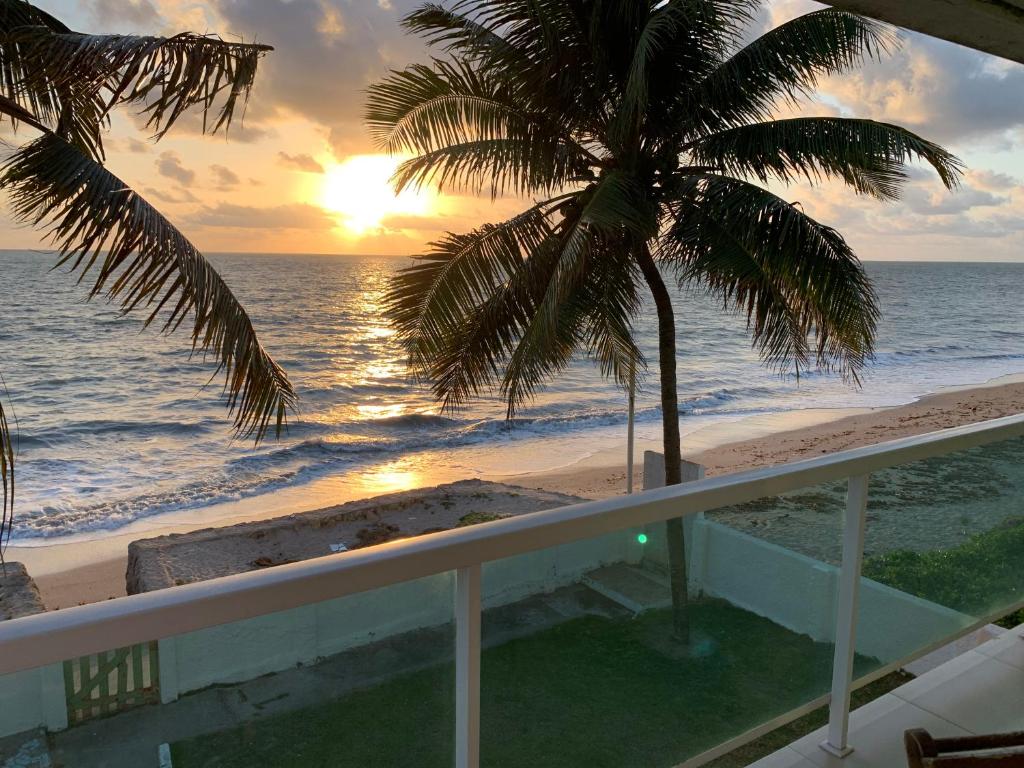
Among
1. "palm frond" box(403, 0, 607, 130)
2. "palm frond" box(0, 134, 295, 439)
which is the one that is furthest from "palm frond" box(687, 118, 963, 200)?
"palm frond" box(0, 134, 295, 439)

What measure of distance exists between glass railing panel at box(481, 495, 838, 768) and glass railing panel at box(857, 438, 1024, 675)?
266mm

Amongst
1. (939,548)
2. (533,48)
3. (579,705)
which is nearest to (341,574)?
(579,705)

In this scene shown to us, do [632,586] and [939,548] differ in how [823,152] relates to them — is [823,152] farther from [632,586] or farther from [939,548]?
[632,586]

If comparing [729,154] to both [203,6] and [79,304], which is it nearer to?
[203,6]

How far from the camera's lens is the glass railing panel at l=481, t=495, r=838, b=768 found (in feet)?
4.10

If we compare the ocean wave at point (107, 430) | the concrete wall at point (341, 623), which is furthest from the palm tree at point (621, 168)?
the ocean wave at point (107, 430)

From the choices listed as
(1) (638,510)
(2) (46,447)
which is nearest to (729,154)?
(1) (638,510)

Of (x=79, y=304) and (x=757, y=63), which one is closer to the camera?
(x=757, y=63)

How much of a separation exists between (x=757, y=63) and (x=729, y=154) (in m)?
0.69

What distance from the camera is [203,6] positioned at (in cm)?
1228

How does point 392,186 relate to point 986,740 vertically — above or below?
above

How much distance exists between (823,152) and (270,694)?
5.53 m

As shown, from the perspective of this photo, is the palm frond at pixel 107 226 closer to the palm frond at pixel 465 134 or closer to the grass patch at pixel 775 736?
the grass patch at pixel 775 736

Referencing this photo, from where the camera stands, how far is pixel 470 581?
3.74ft
